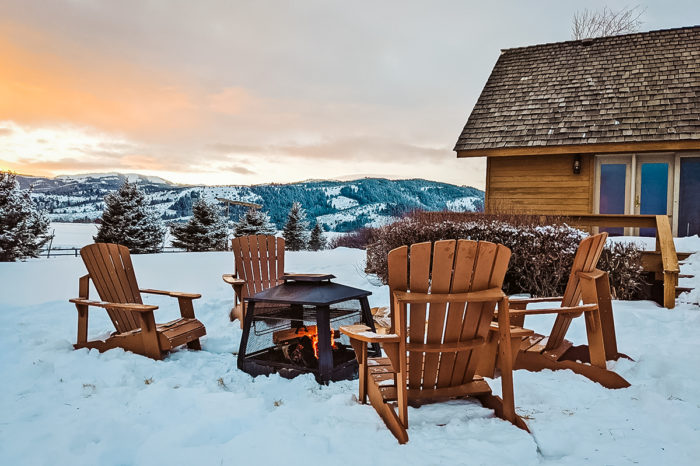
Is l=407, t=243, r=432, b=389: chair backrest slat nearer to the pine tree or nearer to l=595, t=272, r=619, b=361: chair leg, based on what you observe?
l=595, t=272, r=619, b=361: chair leg

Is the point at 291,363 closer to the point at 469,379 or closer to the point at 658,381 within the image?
the point at 469,379

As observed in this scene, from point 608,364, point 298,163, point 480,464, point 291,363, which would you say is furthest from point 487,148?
point 298,163

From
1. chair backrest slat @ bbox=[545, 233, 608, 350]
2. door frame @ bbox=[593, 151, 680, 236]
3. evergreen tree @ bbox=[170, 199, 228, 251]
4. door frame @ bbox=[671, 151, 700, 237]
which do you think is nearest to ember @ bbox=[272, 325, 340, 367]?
chair backrest slat @ bbox=[545, 233, 608, 350]

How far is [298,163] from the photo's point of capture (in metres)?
20.2

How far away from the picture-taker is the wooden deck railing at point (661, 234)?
17.7 feet

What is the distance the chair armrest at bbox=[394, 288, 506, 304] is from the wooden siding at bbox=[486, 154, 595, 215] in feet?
23.8

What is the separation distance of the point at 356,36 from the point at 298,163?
10.3 metres

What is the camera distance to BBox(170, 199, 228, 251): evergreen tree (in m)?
23.8

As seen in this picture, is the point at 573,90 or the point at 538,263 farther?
the point at 573,90

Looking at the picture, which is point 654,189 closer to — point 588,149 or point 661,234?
point 588,149

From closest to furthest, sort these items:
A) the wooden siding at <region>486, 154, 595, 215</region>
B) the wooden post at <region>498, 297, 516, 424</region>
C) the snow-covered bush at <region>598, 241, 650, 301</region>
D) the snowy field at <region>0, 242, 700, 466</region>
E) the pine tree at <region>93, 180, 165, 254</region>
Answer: the snowy field at <region>0, 242, 700, 466</region>
the wooden post at <region>498, 297, 516, 424</region>
the snow-covered bush at <region>598, 241, 650, 301</region>
the wooden siding at <region>486, 154, 595, 215</region>
the pine tree at <region>93, 180, 165, 254</region>

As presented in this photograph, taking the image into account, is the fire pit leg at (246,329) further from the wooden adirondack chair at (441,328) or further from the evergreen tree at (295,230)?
the evergreen tree at (295,230)

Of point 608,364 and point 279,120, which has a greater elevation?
point 279,120

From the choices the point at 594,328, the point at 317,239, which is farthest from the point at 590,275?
the point at 317,239
